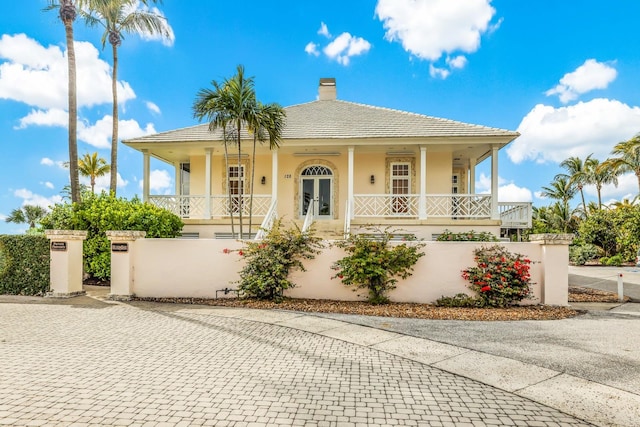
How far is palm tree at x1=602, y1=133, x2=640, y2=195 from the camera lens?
28.8m

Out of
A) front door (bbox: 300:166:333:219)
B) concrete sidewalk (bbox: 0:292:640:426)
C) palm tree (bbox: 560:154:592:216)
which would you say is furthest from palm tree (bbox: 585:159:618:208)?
concrete sidewalk (bbox: 0:292:640:426)

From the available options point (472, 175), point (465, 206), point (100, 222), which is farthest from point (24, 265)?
point (472, 175)

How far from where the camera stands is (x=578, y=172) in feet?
132

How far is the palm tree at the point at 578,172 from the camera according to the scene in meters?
40.1

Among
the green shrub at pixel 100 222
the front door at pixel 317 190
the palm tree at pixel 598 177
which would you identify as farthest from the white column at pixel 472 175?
the palm tree at pixel 598 177

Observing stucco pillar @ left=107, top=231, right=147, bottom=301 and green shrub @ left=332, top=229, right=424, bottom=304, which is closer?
green shrub @ left=332, top=229, right=424, bottom=304

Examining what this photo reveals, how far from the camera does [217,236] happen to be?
52.2 feet

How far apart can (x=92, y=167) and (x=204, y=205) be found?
20.5 m

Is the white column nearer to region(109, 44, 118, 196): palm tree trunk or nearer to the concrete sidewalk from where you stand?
the concrete sidewalk

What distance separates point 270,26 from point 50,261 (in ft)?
35.6

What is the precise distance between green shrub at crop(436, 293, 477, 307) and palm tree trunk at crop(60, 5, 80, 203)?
42.7 feet

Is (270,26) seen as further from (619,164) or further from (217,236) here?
(619,164)

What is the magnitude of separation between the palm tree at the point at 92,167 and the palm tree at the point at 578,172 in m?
44.1

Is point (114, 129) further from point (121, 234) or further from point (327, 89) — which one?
point (121, 234)
